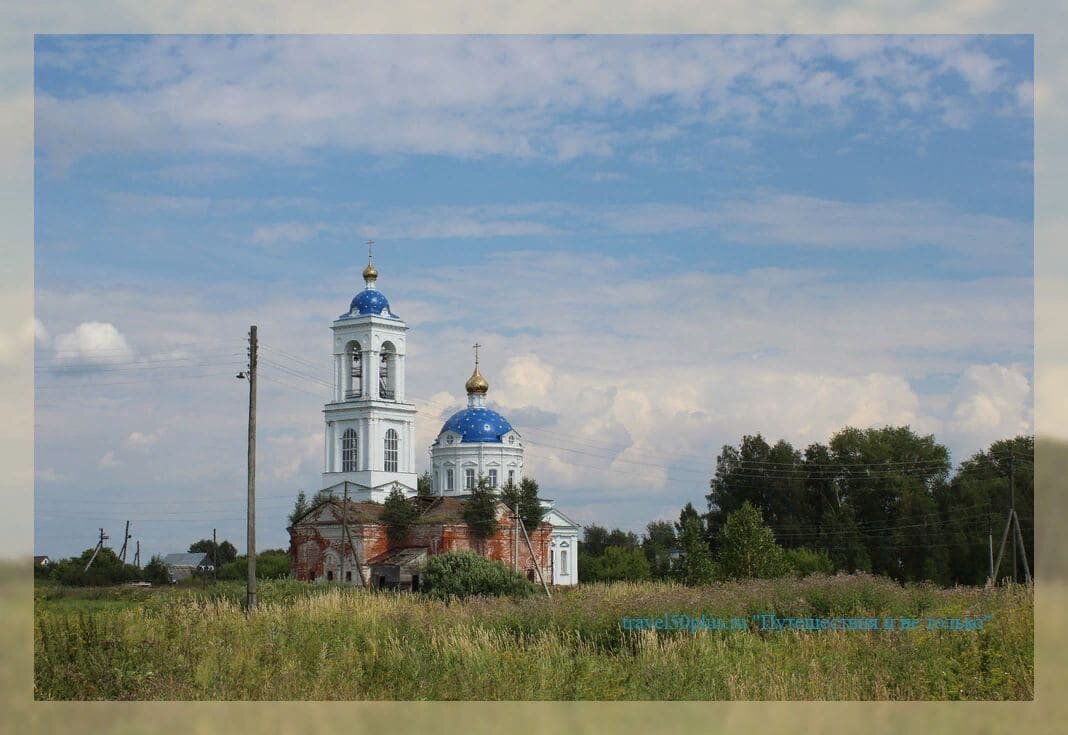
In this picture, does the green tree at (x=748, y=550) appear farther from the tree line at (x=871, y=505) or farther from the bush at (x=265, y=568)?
the bush at (x=265, y=568)

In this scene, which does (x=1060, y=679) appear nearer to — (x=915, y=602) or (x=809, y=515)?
(x=915, y=602)

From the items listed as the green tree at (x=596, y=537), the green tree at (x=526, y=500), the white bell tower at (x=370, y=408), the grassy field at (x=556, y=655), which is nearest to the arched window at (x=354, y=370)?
the white bell tower at (x=370, y=408)

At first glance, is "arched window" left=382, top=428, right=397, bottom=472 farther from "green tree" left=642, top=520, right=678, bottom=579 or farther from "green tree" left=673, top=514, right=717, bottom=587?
"green tree" left=673, top=514, right=717, bottom=587

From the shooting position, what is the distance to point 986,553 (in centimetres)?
4519

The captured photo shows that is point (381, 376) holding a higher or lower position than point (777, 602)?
higher

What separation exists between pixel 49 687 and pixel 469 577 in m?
14.1

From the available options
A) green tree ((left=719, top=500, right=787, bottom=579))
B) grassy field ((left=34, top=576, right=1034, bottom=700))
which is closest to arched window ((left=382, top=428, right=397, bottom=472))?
green tree ((left=719, top=500, right=787, bottom=579))

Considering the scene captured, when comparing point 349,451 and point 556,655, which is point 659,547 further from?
point 556,655

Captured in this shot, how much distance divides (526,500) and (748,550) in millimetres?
22492

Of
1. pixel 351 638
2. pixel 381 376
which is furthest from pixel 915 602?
pixel 381 376

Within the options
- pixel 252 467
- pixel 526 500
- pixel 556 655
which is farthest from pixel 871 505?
pixel 556 655

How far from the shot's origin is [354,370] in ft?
180

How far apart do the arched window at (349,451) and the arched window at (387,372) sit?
2291 millimetres

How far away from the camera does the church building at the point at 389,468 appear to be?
4722 centimetres
